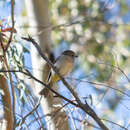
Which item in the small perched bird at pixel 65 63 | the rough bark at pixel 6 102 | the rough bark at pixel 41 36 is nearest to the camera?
the rough bark at pixel 6 102

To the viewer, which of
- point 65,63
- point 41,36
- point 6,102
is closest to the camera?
point 6,102

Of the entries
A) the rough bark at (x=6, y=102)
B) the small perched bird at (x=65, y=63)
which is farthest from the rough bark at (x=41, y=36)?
the rough bark at (x=6, y=102)

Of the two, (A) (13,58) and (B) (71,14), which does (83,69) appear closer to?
(B) (71,14)

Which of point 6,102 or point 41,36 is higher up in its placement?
point 41,36

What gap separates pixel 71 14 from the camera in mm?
7520

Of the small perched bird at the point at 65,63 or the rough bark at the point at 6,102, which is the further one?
the small perched bird at the point at 65,63

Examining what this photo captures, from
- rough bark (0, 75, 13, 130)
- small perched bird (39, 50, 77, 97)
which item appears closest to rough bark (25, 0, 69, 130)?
small perched bird (39, 50, 77, 97)

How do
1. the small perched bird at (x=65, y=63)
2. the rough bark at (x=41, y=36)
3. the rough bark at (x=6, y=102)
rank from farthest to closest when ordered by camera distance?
the small perched bird at (x=65, y=63) < the rough bark at (x=41, y=36) < the rough bark at (x=6, y=102)

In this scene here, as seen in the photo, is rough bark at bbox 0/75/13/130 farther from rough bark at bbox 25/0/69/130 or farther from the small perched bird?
the small perched bird

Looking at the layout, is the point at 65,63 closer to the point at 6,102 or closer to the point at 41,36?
the point at 41,36

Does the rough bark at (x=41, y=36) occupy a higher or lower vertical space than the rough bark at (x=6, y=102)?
higher

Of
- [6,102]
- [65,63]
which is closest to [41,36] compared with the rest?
[65,63]

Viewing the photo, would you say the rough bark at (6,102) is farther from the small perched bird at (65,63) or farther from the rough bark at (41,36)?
the small perched bird at (65,63)

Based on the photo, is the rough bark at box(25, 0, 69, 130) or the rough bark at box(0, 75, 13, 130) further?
the rough bark at box(25, 0, 69, 130)
